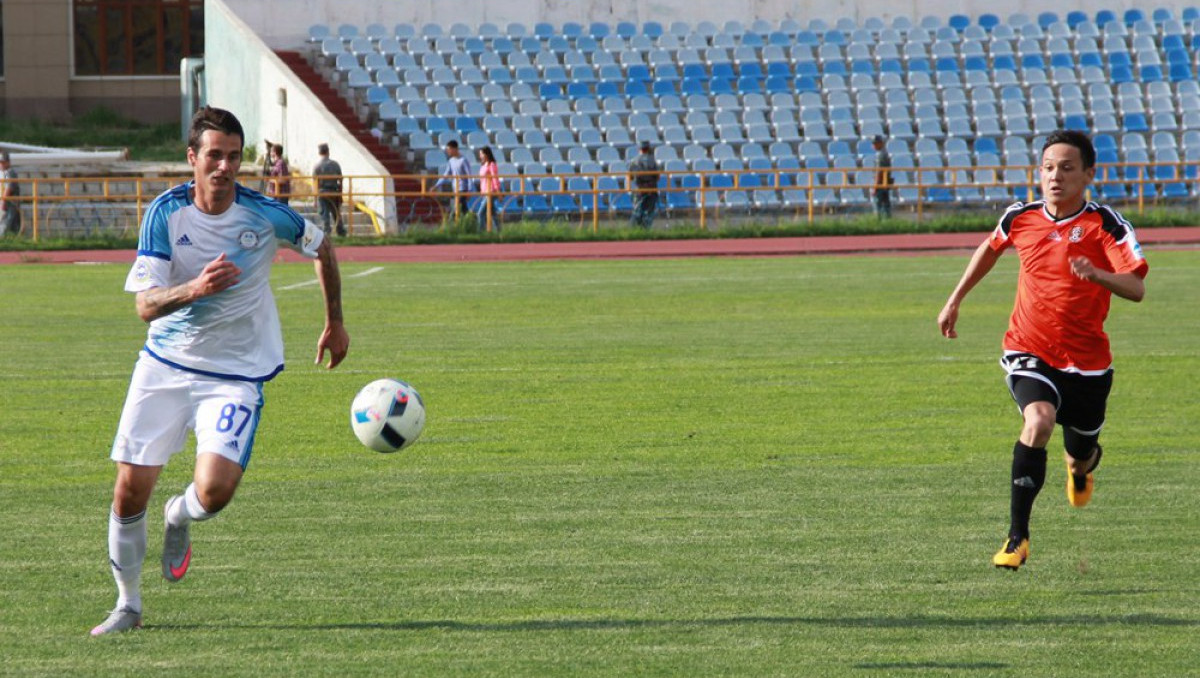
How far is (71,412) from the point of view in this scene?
1216cm

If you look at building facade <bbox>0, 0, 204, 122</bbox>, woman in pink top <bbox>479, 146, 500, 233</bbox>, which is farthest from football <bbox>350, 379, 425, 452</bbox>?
building facade <bbox>0, 0, 204, 122</bbox>

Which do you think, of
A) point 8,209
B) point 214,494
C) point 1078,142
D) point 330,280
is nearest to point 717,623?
point 214,494

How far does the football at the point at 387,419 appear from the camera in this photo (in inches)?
278

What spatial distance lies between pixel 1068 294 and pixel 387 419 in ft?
10.0

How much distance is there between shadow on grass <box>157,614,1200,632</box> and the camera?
6.14m

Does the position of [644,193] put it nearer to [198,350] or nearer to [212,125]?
[198,350]

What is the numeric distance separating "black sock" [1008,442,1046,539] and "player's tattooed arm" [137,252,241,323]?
3448 millimetres

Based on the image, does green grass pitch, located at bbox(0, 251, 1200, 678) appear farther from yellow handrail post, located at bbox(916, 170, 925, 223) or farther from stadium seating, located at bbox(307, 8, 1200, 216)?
stadium seating, located at bbox(307, 8, 1200, 216)

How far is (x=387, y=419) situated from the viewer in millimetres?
7059

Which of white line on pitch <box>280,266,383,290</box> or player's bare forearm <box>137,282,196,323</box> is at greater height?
player's bare forearm <box>137,282,196,323</box>

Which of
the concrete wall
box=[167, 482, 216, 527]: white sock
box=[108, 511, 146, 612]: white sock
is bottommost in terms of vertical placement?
box=[108, 511, 146, 612]: white sock

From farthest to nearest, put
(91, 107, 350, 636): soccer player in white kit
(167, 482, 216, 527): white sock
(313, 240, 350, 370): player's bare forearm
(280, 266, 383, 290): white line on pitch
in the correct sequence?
1. (280, 266, 383, 290): white line on pitch
2. (313, 240, 350, 370): player's bare forearm
3. (167, 482, 216, 527): white sock
4. (91, 107, 350, 636): soccer player in white kit

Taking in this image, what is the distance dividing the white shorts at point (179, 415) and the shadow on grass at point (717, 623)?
0.67 metres

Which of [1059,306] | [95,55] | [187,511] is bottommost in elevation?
[187,511]
